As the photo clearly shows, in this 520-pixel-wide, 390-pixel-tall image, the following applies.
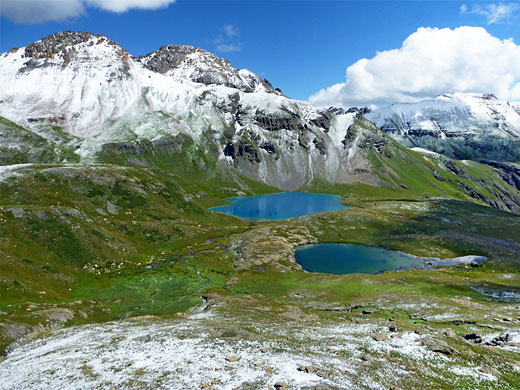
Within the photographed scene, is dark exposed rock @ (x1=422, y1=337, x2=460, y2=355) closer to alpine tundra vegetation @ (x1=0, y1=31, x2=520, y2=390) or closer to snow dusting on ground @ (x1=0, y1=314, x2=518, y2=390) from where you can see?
alpine tundra vegetation @ (x1=0, y1=31, x2=520, y2=390)

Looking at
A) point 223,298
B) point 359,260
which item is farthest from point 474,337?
point 359,260

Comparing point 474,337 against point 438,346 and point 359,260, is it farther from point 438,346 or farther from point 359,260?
point 359,260

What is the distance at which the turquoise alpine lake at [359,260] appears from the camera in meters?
94.9

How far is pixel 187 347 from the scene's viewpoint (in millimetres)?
28328

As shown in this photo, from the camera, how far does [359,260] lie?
103 meters

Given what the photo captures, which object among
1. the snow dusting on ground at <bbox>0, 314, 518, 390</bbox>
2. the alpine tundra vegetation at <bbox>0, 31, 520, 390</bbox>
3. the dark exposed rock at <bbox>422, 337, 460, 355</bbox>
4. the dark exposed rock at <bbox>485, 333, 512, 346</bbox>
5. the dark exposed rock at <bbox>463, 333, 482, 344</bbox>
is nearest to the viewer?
the snow dusting on ground at <bbox>0, 314, 518, 390</bbox>

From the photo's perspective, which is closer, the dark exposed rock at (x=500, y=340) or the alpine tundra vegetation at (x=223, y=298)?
the alpine tundra vegetation at (x=223, y=298)

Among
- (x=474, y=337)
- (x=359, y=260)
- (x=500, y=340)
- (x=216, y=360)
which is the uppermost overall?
(x=216, y=360)

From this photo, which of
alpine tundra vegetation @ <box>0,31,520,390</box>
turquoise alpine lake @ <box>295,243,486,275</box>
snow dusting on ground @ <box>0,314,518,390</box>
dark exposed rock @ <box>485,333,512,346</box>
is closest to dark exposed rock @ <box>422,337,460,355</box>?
alpine tundra vegetation @ <box>0,31,520,390</box>

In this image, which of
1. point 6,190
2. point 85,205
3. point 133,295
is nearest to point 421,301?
point 133,295

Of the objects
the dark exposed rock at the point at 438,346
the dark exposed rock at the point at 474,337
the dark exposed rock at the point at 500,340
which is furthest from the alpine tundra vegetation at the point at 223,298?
the dark exposed rock at the point at 474,337

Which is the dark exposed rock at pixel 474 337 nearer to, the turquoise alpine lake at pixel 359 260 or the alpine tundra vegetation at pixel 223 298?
the alpine tundra vegetation at pixel 223 298

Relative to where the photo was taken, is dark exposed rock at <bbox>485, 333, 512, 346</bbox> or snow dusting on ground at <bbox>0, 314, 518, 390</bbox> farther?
dark exposed rock at <bbox>485, 333, 512, 346</bbox>

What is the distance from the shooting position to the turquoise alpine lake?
312 feet
